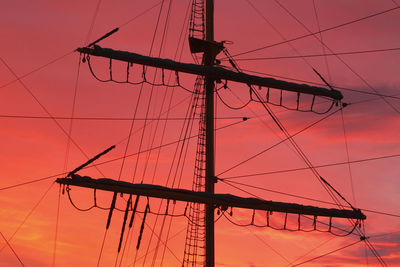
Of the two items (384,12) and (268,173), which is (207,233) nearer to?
(268,173)

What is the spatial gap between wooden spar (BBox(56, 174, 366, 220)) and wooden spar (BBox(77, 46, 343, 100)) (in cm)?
409

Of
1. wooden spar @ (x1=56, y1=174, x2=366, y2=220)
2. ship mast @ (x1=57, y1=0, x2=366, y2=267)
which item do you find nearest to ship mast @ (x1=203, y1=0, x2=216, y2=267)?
ship mast @ (x1=57, y1=0, x2=366, y2=267)

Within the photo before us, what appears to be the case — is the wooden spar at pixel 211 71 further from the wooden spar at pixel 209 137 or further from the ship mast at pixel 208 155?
the wooden spar at pixel 209 137

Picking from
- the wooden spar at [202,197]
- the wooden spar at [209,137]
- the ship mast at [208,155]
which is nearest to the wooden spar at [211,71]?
the ship mast at [208,155]

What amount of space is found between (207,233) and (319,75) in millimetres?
6957

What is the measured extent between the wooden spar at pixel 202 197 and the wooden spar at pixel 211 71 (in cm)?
409

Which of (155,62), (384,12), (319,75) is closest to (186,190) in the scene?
(155,62)

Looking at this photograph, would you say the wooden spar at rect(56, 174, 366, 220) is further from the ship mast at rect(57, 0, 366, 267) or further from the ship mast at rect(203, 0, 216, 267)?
the ship mast at rect(203, 0, 216, 267)

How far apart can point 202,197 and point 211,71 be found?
464 centimetres

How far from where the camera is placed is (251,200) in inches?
903

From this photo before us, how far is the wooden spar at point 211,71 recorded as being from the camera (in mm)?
22234

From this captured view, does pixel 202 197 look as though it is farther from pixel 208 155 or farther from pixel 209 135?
pixel 209 135

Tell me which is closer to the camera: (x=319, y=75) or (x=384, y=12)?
(x=384, y=12)

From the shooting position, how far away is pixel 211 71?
24.1 metres
